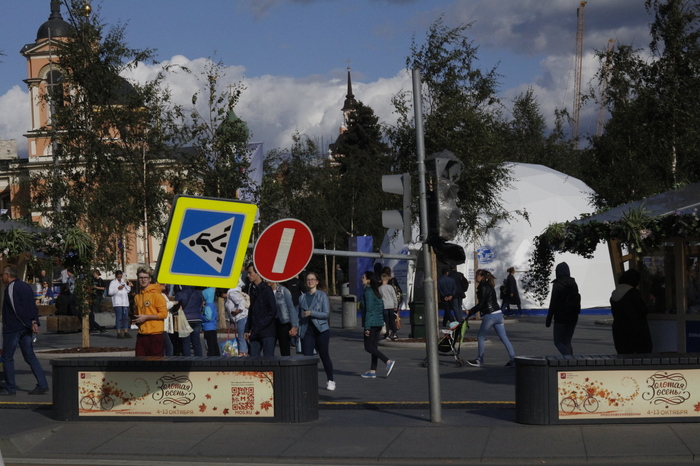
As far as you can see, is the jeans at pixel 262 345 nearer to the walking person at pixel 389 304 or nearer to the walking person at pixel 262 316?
the walking person at pixel 262 316

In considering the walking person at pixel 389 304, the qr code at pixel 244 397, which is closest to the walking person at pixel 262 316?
the qr code at pixel 244 397

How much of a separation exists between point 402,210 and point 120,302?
52.0 ft

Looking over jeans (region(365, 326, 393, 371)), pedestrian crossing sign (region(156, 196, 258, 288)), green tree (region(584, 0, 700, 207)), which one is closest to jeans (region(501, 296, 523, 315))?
green tree (region(584, 0, 700, 207))

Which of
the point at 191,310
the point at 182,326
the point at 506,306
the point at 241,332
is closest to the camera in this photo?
the point at 182,326

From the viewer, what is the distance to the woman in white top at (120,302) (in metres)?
25.4

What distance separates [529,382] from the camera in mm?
10508

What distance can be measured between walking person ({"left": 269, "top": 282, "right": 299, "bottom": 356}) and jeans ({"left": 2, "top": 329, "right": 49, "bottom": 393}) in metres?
3.30

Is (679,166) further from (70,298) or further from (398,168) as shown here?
(70,298)

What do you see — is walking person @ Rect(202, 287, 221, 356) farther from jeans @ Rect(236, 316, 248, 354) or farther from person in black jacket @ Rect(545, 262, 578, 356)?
person in black jacket @ Rect(545, 262, 578, 356)

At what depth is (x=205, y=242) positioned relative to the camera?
8.95 m

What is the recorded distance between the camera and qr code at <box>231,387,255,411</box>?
10898 millimetres

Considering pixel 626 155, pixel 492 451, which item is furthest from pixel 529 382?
pixel 626 155

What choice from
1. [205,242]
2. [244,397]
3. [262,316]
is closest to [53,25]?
[262,316]

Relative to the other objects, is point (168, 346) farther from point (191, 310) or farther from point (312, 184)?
point (312, 184)
